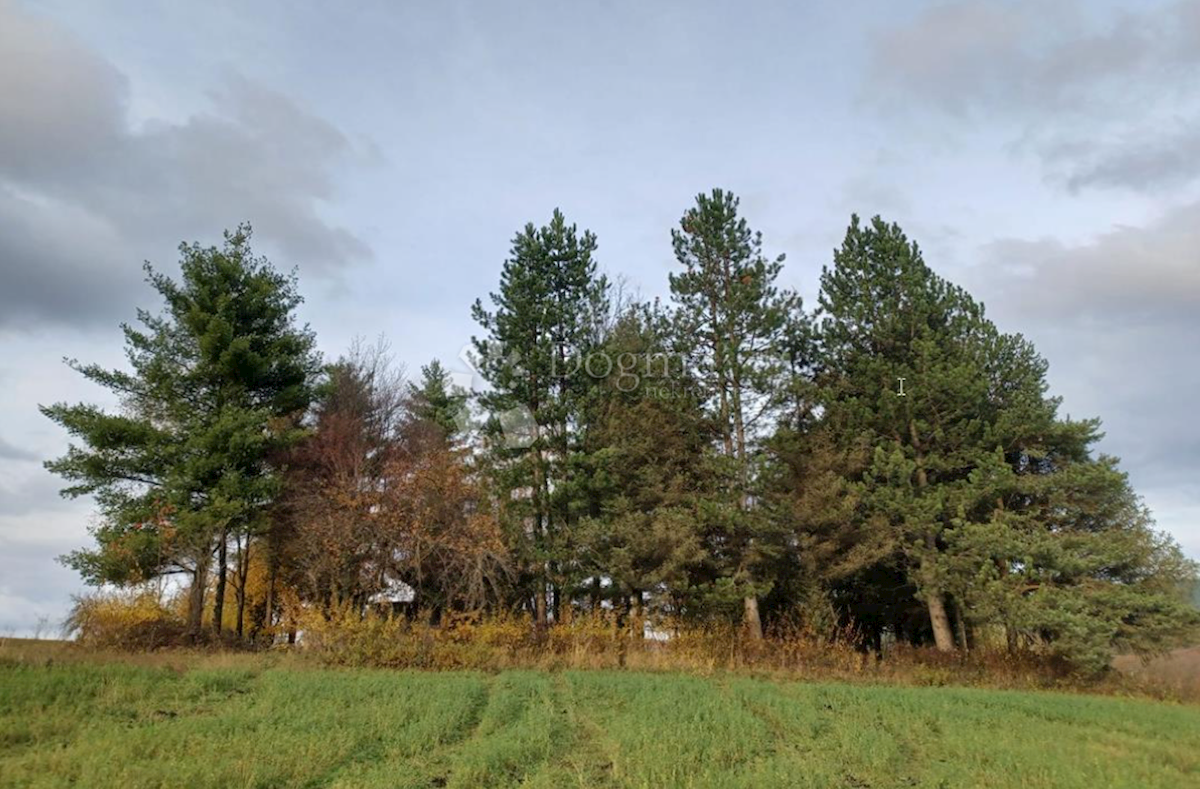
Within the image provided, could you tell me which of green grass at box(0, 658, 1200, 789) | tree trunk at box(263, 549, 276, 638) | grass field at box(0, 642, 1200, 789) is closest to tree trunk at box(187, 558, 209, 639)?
tree trunk at box(263, 549, 276, 638)

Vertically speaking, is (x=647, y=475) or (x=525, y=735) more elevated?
(x=647, y=475)

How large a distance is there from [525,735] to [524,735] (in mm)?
14

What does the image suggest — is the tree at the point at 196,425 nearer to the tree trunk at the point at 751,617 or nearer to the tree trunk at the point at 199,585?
the tree trunk at the point at 199,585

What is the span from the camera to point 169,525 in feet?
72.1

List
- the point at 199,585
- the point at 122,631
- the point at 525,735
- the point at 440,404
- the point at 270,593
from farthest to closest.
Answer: the point at 440,404
the point at 270,593
the point at 199,585
the point at 122,631
the point at 525,735

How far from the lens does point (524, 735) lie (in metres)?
9.90

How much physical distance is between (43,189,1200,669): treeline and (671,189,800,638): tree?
0.32 feet

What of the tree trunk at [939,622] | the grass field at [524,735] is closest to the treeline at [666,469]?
the tree trunk at [939,622]

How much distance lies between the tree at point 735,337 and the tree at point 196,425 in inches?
580

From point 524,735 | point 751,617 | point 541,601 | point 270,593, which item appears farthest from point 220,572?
point 524,735

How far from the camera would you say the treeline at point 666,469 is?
899 inches

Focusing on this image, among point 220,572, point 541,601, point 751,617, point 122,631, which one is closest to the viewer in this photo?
point 122,631

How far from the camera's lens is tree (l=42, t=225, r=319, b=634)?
72.7ft

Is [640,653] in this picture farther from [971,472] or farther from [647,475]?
[971,472]
